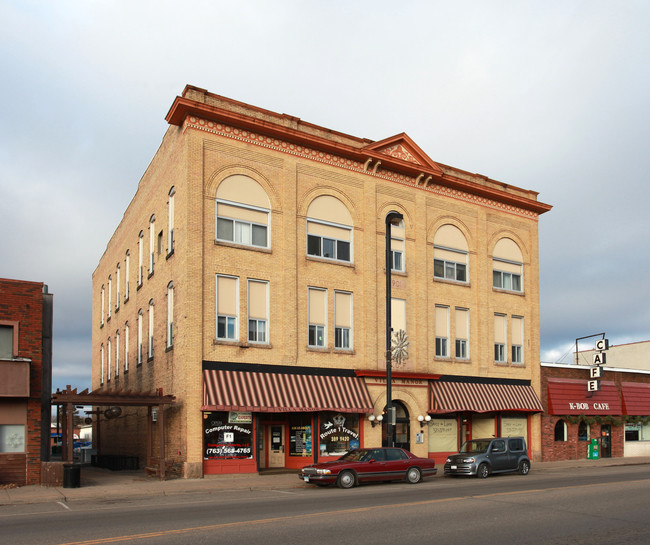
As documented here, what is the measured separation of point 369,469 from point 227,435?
21.8 ft

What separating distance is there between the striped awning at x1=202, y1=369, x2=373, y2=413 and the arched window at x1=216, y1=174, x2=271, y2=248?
18.2 feet

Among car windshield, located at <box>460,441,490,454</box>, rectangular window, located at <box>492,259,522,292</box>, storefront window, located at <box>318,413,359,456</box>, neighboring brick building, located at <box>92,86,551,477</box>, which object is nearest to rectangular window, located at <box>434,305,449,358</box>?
neighboring brick building, located at <box>92,86,551,477</box>

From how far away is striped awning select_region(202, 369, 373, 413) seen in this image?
85.1ft

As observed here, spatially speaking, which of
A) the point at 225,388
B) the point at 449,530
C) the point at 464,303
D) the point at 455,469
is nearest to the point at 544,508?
the point at 449,530

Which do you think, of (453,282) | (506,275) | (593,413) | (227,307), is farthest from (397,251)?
(593,413)

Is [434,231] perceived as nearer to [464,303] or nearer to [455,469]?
[464,303]

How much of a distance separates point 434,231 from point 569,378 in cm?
1259

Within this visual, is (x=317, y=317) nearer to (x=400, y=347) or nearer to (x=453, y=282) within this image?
(x=400, y=347)

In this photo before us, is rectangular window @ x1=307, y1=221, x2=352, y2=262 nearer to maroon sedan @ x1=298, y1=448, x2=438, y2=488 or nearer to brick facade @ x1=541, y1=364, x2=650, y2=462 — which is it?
maroon sedan @ x1=298, y1=448, x2=438, y2=488

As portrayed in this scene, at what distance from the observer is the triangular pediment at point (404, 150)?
32781 mm

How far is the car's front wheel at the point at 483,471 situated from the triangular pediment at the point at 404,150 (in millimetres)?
14905

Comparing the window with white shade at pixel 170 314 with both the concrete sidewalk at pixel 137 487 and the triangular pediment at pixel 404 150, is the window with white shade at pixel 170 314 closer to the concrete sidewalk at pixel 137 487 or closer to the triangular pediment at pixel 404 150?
the concrete sidewalk at pixel 137 487

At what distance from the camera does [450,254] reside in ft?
115

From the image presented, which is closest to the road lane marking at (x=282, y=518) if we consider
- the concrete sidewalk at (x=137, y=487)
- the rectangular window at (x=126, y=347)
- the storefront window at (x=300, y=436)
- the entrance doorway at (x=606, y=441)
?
the concrete sidewalk at (x=137, y=487)
